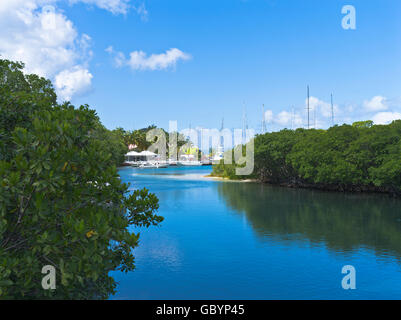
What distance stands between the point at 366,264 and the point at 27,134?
13799 mm

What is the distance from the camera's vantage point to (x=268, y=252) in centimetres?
1673

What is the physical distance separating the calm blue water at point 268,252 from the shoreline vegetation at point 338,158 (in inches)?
169

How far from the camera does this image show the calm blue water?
12.3 m

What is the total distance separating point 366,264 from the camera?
15.0 meters

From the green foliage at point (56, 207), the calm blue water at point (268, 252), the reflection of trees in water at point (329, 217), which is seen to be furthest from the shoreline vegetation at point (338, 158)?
the green foliage at point (56, 207)

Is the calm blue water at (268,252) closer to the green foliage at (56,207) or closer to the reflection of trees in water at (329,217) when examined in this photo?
the reflection of trees in water at (329,217)

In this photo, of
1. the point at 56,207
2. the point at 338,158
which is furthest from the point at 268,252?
the point at 338,158

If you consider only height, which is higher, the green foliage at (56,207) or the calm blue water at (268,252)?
the green foliage at (56,207)

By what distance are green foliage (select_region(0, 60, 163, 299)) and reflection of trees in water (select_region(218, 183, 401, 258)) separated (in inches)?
553

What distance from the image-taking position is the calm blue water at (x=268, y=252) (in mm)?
12273

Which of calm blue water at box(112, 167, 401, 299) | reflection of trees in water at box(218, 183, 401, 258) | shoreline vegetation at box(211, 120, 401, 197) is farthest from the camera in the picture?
shoreline vegetation at box(211, 120, 401, 197)

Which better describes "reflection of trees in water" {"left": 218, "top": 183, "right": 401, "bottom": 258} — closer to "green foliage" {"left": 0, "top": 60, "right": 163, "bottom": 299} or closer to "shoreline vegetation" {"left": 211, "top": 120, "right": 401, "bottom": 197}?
"shoreline vegetation" {"left": 211, "top": 120, "right": 401, "bottom": 197}

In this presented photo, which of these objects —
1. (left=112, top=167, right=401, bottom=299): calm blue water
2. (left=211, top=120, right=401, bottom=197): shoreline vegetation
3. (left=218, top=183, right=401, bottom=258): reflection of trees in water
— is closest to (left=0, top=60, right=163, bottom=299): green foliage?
(left=112, top=167, right=401, bottom=299): calm blue water
